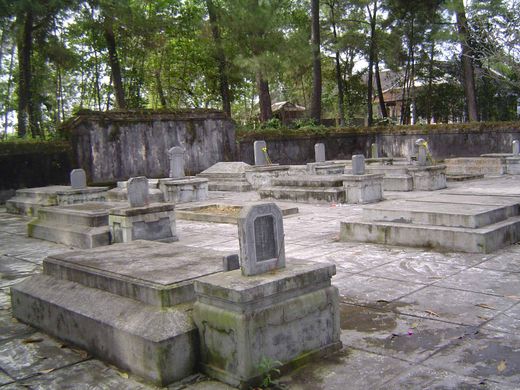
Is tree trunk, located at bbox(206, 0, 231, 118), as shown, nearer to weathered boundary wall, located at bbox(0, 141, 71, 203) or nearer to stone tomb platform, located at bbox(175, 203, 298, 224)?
weathered boundary wall, located at bbox(0, 141, 71, 203)

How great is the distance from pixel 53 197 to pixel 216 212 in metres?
4.53

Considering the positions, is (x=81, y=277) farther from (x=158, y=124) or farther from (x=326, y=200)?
(x=158, y=124)

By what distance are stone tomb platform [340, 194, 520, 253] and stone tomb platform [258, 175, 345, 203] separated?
4.66m

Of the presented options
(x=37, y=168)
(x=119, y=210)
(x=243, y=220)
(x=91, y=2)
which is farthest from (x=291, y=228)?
(x=91, y=2)

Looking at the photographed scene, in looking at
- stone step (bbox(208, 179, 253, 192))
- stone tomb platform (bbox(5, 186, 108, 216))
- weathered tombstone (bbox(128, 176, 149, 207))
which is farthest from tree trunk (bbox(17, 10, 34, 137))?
weathered tombstone (bbox(128, 176, 149, 207))

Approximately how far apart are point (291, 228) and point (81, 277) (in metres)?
5.91

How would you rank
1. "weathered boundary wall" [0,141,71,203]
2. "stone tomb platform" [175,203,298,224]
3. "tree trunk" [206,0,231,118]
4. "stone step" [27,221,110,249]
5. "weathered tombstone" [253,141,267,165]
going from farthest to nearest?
"tree trunk" [206,0,231,118]
"weathered tombstone" [253,141,267,165]
"weathered boundary wall" [0,141,71,203]
"stone tomb platform" [175,203,298,224]
"stone step" [27,221,110,249]

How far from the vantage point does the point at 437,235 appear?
7.94 m

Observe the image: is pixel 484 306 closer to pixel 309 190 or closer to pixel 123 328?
pixel 123 328

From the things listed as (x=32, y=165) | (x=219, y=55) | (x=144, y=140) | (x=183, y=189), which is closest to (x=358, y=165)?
(x=183, y=189)

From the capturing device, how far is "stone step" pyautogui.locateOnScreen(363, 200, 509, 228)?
26.2 ft

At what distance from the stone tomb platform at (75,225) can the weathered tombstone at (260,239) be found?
231 inches

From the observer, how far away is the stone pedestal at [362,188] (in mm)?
13750

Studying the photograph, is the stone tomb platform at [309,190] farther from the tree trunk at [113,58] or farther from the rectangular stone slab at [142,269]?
the tree trunk at [113,58]
